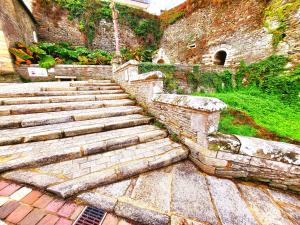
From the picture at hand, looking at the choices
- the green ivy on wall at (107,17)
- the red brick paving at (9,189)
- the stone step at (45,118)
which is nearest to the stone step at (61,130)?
the stone step at (45,118)

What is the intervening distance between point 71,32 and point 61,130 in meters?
14.3

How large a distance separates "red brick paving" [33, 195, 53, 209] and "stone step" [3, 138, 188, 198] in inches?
2.8

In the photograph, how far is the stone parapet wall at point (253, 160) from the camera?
1.91 metres

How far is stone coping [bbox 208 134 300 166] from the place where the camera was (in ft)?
6.23

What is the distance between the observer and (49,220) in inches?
48.7

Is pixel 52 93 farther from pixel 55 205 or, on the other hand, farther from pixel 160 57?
pixel 160 57

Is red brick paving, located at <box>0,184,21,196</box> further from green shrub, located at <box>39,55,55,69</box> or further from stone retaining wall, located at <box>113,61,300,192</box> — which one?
green shrub, located at <box>39,55,55,69</box>

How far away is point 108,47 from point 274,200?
54.3 ft

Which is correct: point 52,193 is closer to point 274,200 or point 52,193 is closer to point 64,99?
point 274,200

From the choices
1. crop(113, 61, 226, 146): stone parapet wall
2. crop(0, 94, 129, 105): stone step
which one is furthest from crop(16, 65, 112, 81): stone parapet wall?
crop(113, 61, 226, 146): stone parapet wall

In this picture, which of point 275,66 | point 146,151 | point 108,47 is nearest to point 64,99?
point 146,151

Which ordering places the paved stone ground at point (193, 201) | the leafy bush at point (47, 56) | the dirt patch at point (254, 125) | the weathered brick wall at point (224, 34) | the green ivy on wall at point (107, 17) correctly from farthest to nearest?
the green ivy on wall at point (107, 17), the weathered brick wall at point (224, 34), the leafy bush at point (47, 56), the dirt patch at point (254, 125), the paved stone ground at point (193, 201)

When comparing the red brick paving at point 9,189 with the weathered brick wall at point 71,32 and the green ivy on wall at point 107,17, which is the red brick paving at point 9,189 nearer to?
the weathered brick wall at point 71,32

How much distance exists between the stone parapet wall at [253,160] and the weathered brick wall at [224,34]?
895 cm
